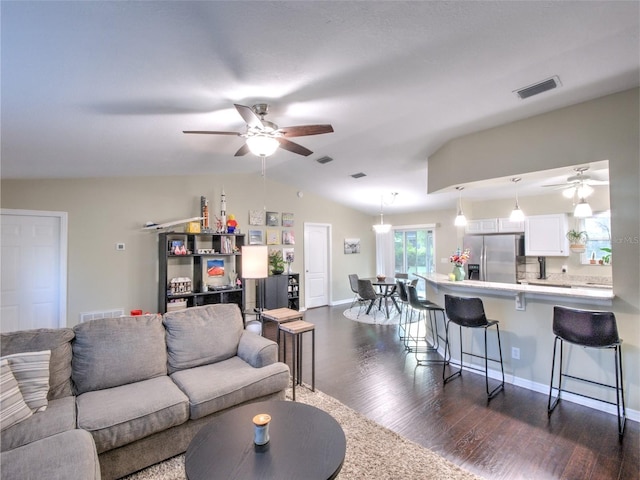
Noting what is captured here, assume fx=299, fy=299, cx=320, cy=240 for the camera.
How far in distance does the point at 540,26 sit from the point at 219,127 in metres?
2.61

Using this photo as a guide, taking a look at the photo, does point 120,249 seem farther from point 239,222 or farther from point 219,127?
point 219,127

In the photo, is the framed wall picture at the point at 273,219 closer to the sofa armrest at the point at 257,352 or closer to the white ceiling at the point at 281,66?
the white ceiling at the point at 281,66

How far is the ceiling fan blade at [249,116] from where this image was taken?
206 cm

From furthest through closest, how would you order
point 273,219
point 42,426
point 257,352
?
point 273,219 → point 257,352 → point 42,426

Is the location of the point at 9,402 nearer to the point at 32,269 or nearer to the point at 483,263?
the point at 32,269

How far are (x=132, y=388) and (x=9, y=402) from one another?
0.64 metres

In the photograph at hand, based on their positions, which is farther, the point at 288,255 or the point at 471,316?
the point at 288,255

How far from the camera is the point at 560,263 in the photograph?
5.43m

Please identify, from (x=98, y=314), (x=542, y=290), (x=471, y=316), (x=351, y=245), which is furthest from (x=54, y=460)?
(x=351, y=245)

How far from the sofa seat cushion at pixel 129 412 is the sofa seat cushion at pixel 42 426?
0.06 metres

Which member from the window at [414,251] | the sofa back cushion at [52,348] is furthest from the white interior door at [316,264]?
the sofa back cushion at [52,348]

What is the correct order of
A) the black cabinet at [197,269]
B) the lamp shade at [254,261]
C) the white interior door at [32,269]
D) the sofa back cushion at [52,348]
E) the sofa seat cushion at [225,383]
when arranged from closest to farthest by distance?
1. the sofa back cushion at [52,348]
2. the sofa seat cushion at [225,383]
3. the lamp shade at [254,261]
4. the white interior door at [32,269]
5. the black cabinet at [197,269]

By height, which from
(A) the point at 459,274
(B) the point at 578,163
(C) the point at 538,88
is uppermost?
(C) the point at 538,88

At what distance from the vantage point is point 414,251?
8.09m
